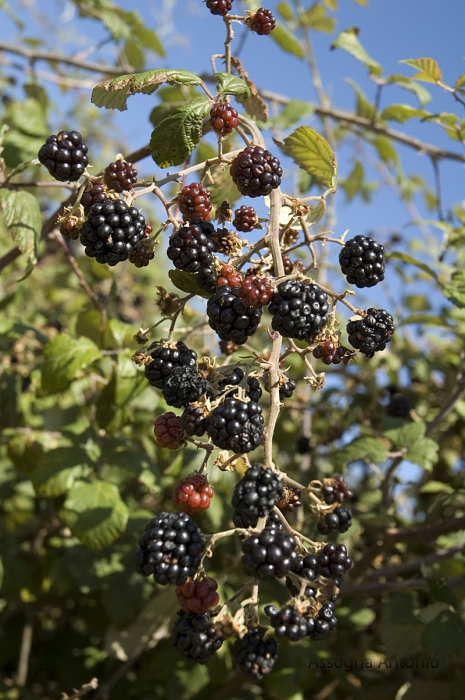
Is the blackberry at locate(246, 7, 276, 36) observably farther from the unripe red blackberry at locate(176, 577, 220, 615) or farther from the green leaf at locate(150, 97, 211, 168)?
the unripe red blackberry at locate(176, 577, 220, 615)

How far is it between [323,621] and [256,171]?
106 centimetres

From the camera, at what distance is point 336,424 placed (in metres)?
3.41

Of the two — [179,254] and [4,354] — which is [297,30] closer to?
[4,354]

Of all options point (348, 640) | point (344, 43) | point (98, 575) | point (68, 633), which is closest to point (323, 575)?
point (98, 575)

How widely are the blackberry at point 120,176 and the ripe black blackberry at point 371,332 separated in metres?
0.68

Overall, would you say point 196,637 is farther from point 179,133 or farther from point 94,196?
point 179,133

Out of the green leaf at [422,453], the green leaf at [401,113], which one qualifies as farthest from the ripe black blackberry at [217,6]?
the green leaf at [422,453]

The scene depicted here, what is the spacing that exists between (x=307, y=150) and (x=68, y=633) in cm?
268

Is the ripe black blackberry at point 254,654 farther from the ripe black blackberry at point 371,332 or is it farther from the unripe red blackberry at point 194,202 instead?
the unripe red blackberry at point 194,202

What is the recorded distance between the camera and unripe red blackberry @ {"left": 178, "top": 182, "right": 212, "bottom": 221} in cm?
159

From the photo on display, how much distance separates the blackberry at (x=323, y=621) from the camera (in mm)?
1333

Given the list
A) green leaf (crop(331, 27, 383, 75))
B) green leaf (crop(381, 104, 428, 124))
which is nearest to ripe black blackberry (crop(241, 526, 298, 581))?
green leaf (crop(381, 104, 428, 124))

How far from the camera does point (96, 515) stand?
2.12 meters

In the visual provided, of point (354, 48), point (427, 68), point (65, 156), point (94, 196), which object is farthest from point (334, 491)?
point (354, 48)
